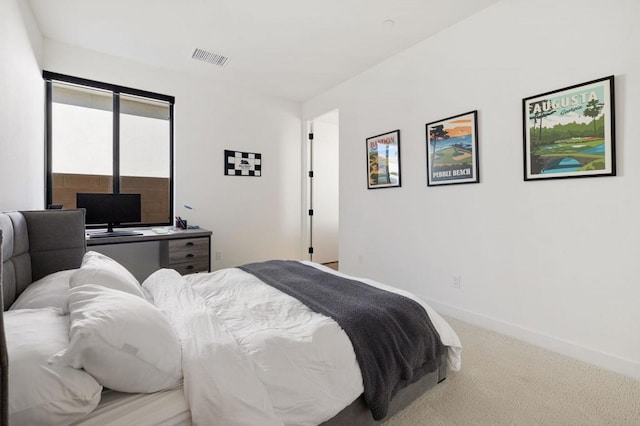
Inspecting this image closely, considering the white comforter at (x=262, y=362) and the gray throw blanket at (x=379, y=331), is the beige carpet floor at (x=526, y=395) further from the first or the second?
the white comforter at (x=262, y=362)

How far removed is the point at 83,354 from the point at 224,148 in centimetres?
369

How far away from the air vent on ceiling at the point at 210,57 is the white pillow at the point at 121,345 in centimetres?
311

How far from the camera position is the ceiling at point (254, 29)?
8.59ft

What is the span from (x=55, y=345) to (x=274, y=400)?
0.74 meters

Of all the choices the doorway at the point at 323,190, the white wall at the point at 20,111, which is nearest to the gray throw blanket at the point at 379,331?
the white wall at the point at 20,111

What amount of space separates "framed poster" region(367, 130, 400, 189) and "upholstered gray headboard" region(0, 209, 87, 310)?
2.94 metres

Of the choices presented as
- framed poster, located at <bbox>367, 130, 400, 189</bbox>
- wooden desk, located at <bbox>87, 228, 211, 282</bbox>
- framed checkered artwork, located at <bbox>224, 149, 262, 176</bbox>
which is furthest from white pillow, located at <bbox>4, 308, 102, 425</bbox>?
framed checkered artwork, located at <bbox>224, 149, 262, 176</bbox>

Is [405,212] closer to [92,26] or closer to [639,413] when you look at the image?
[639,413]

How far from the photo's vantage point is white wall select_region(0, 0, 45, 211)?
6.37 ft

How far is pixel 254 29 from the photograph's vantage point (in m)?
2.96

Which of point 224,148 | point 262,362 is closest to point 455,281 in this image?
point 262,362

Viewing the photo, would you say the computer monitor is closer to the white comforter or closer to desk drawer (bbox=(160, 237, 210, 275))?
desk drawer (bbox=(160, 237, 210, 275))

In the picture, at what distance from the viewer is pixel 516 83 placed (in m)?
2.46

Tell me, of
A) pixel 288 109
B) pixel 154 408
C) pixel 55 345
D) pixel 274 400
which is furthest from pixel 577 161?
pixel 288 109
